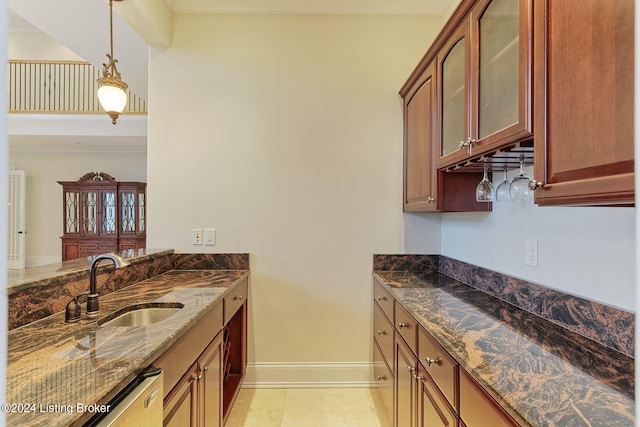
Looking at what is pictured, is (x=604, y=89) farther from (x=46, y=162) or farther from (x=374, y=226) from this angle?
(x=46, y=162)

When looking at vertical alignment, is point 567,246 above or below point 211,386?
above

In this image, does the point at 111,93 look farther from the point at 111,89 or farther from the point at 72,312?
the point at 72,312

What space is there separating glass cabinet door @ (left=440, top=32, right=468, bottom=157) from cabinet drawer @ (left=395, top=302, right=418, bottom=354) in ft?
2.80

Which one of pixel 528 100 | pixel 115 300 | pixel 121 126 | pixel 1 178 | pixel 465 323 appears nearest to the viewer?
pixel 1 178

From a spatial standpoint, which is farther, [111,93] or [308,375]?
[308,375]

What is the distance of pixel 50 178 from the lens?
21.7 ft

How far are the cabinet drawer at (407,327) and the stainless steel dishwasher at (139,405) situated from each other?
1.01 metres

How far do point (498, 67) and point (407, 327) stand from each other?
3.90ft

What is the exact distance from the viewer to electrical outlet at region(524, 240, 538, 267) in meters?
1.44

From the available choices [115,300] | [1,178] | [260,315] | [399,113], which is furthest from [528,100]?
[260,315]

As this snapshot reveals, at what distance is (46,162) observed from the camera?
6594 mm

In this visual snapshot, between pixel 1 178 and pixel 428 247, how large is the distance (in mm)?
2430

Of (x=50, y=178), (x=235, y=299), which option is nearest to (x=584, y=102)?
(x=235, y=299)

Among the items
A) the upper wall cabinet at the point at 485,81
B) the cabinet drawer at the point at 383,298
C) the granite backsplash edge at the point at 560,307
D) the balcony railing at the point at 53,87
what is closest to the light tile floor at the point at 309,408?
the cabinet drawer at the point at 383,298
